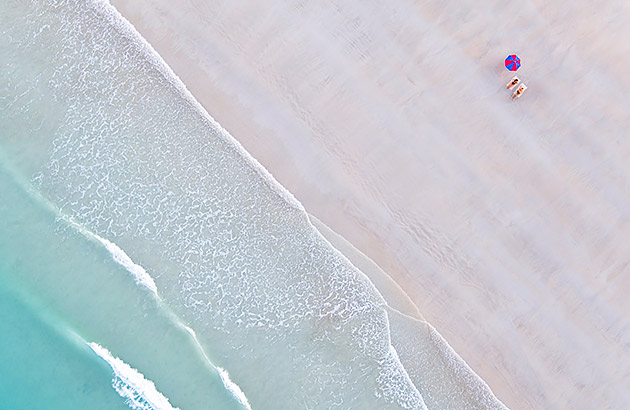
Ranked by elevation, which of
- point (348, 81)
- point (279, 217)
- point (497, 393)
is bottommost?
point (497, 393)

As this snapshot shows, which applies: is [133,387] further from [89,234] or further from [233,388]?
[89,234]

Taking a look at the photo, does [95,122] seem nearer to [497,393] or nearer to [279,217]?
[279,217]

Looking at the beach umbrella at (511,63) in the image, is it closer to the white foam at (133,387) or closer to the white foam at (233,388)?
the white foam at (233,388)

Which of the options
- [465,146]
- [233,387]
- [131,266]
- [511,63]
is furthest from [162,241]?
[511,63]

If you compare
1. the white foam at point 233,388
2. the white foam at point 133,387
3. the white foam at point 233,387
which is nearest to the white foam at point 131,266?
the white foam at point 133,387

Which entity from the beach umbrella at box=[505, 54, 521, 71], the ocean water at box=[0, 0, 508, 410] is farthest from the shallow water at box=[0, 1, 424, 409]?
the beach umbrella at box=[505, 54, 521, 71]

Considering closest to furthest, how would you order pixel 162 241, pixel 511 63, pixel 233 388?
pixel 233 388 < pixel 511 63 < pixel 162 241

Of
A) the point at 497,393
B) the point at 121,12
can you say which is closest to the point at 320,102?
the point at 121,12
